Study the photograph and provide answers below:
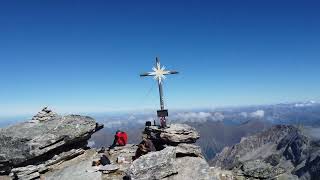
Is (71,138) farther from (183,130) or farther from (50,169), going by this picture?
(183,130)

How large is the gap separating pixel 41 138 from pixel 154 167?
1312 cm

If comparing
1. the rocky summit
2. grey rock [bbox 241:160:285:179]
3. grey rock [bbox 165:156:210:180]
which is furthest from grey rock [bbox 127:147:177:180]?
grey rock [bbox 241:160:285:179]

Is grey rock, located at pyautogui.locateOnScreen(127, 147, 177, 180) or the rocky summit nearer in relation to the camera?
grey rock, located at pyautogui.locateOnScreen(127, 147, 177, 180)

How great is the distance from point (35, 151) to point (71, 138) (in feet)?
14.0

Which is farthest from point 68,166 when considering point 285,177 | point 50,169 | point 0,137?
point 285,177

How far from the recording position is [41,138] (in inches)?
1410

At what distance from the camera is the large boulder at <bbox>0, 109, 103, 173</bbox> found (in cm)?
3484

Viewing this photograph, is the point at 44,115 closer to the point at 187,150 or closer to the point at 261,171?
the point at 187,150

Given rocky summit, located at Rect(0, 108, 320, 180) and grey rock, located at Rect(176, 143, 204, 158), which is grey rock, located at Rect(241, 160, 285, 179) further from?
grey rock, located at Rect(176, 143, 204, 158)

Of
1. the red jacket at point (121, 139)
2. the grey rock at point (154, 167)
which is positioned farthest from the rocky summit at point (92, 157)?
the red jacket at point (121, 139)

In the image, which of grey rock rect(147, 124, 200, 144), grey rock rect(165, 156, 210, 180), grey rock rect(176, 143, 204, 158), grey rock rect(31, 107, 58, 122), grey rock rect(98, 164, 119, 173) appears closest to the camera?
grey rock rect(165, 156, 210, 180)

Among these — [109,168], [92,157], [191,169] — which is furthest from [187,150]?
[92,157]

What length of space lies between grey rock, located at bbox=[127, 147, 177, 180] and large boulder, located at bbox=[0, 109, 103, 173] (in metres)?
10.6

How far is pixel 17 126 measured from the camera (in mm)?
38688
